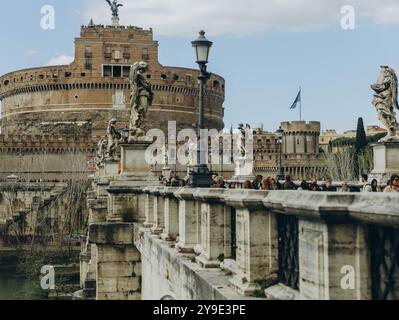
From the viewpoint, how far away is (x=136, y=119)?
45.5 ft

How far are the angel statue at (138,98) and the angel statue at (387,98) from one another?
487cm

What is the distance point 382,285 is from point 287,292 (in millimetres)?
945

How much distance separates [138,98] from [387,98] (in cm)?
531

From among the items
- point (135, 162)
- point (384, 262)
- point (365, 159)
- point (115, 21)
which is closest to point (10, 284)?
point (365, 159)

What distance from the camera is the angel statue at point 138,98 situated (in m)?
13.8

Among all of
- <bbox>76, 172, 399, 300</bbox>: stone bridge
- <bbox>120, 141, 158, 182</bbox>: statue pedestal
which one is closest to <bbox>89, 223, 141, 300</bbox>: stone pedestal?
<bbox>120, 141, 158, 182</bbox>: statue pedestal

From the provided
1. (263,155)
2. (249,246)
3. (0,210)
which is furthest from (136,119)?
(263,155)

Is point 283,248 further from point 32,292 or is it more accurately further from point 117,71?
point 117,71

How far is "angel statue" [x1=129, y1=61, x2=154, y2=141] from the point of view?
13773mm

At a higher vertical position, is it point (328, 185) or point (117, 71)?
point (117, 71)

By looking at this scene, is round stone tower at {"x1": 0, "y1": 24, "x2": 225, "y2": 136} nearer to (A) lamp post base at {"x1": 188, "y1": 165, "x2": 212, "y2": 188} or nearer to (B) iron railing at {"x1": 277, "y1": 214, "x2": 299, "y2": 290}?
(A) lamp post base at {"x1": 188, "y1": 165, "x2": 212, "y2": 188}

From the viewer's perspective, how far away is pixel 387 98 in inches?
594

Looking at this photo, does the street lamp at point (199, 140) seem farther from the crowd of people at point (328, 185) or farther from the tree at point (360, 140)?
the tree at point (360, 140)

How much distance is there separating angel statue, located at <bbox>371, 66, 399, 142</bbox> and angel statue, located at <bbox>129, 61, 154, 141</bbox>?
4868 millimetres
